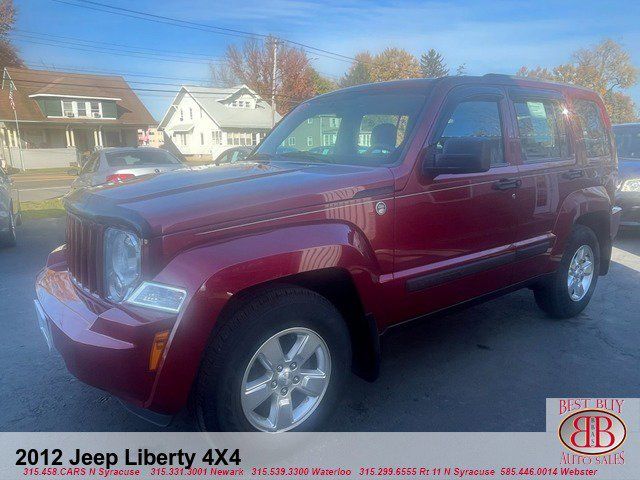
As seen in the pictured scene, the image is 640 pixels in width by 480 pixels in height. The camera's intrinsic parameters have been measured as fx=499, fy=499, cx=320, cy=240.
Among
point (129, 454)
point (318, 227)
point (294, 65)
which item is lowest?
point (129, 454)

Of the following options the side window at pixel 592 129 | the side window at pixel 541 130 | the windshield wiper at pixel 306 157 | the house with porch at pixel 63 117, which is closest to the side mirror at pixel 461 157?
the windshield wiper at pixel 306 157

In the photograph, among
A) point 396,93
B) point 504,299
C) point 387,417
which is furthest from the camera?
point 504,299

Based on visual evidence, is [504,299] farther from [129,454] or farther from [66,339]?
[66,339]

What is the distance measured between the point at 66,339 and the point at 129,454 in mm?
802

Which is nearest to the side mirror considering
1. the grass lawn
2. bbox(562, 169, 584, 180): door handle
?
bbox(562, 169, 584, 180): door handle

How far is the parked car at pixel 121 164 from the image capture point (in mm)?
9625

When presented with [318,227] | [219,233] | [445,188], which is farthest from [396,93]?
[219,233]

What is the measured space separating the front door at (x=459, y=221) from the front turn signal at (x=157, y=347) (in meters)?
1.42

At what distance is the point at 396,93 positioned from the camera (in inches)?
140

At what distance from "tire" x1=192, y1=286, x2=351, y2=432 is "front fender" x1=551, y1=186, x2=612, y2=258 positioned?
2.34m

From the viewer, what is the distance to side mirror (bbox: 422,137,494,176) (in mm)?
2924

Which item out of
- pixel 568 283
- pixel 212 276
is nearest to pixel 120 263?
pixel 212 276

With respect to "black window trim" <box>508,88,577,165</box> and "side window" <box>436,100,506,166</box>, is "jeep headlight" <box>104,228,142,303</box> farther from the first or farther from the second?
"black window trim" <box>508,88,577,165</box>

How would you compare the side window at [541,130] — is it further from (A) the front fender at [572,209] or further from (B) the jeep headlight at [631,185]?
(B) the jeep headlight at [631,185]
